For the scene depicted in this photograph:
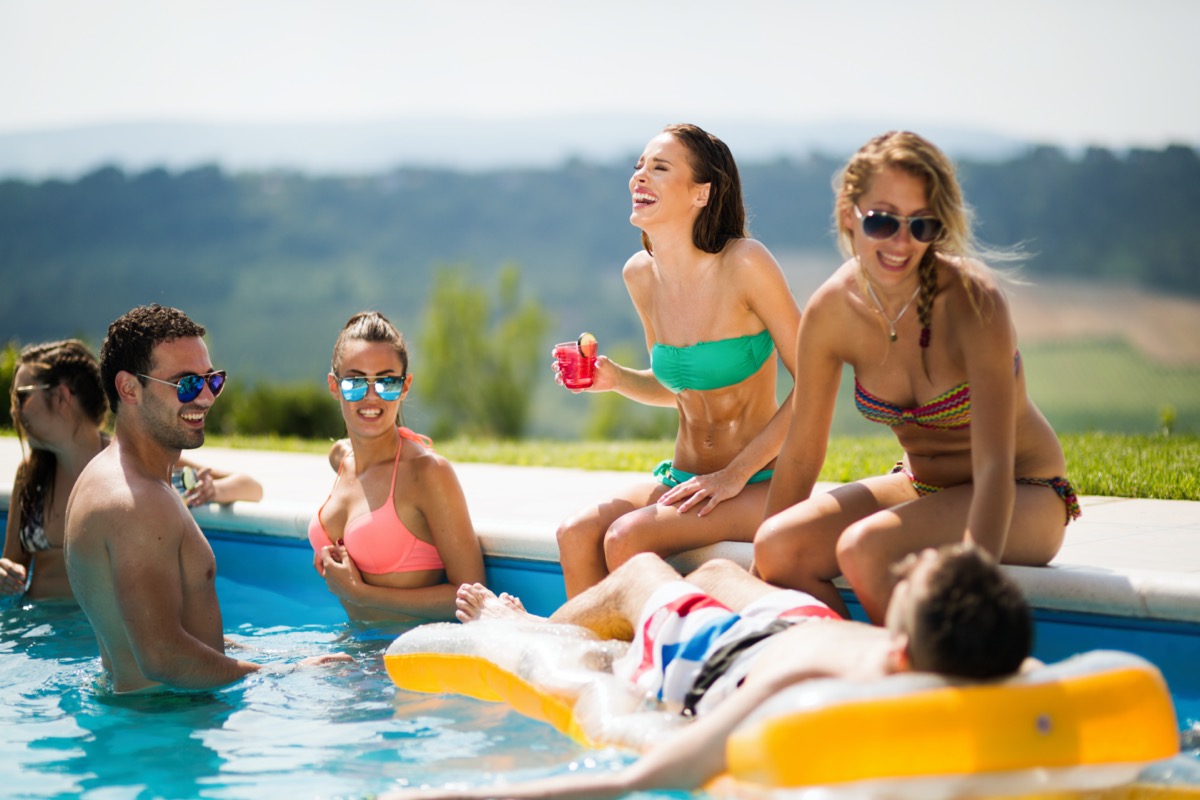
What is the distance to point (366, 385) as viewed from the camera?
15.5ft

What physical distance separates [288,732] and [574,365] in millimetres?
1666

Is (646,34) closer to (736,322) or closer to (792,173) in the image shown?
(792,173)

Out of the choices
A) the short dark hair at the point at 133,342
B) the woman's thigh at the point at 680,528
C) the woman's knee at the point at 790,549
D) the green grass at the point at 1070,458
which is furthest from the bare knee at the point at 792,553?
the green grass at the point at 1070,458

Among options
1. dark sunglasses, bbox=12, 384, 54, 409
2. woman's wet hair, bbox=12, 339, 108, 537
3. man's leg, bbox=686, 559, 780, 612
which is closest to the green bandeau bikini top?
man's leg, bbox=686, 559, 780, 612

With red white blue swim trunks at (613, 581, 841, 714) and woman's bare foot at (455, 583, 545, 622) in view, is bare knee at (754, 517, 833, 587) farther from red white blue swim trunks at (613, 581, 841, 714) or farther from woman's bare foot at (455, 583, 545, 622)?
woman's bare foot at (455, 583, 545, 622)

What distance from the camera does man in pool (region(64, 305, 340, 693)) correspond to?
12.3 ft

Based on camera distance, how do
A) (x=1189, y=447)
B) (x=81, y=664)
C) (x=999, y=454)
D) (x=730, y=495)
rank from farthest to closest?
(x=1189, y=447), (x=81, y=664), (x=730, y=495), (x=999, y=454)

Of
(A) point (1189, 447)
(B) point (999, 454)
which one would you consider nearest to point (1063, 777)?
(B) point (999, 454)

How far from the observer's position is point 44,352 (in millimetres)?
5418

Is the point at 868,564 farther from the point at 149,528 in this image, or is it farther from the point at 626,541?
the point at 149,528

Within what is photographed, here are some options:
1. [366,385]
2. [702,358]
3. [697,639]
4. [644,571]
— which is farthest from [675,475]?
[697,639]

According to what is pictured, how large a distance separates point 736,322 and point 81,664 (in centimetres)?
288

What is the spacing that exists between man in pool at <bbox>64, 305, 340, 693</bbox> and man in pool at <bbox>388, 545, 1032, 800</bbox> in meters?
1.40

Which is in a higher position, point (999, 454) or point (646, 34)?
point (646, 34)
